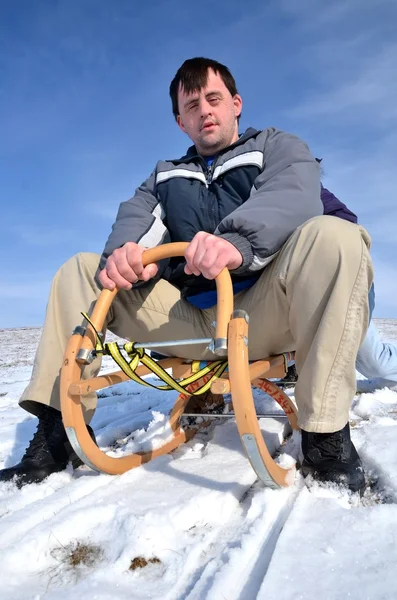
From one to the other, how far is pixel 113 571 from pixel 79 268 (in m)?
1.30

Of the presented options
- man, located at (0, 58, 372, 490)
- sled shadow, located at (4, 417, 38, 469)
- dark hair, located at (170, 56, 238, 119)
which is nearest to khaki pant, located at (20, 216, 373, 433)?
man, located at (0, 58, 372, 490)

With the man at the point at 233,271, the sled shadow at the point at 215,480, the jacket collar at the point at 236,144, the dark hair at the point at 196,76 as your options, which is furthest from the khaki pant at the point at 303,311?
the dark hair at the point at 196,76

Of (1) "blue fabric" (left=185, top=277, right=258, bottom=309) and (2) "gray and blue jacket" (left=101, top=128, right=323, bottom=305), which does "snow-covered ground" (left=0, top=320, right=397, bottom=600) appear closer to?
(1) "blue fabric" (left=185, top=277, right=258, bottom=309)

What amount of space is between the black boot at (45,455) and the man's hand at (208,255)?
1013 millimetres

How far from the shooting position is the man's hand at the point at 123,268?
6.13 ft

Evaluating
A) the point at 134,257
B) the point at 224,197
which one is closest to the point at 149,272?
the point at 134,257

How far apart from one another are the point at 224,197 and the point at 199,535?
148 cm

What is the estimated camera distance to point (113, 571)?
124 centimetres

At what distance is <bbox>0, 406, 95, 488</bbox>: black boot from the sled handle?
0.50 meters

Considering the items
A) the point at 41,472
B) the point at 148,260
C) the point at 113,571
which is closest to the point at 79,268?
the point at 148,260

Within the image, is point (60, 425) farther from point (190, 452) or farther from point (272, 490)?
point (272, 490)

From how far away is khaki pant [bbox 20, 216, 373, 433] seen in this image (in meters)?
1.64

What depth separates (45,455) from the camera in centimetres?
200

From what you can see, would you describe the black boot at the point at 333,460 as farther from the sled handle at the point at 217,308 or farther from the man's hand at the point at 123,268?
the man's hand at the point at 123,268
